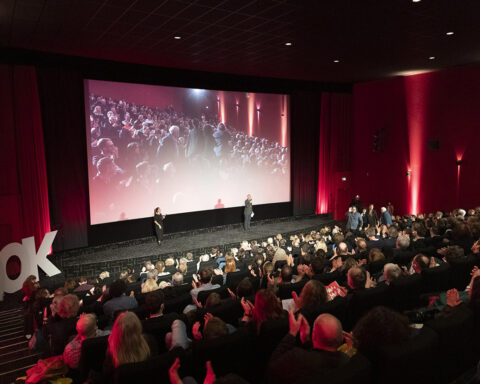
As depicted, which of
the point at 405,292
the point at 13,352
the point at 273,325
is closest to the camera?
the point at 273,325

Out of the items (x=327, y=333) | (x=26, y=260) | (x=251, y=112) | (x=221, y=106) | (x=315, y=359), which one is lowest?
(x=26, y=260)

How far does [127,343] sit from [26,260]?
6917mm

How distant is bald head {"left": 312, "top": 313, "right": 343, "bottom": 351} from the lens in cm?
228

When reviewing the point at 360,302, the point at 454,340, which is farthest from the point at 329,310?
the point at 454,340

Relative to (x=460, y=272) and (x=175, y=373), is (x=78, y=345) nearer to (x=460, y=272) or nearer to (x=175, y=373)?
(x=175, y=373)

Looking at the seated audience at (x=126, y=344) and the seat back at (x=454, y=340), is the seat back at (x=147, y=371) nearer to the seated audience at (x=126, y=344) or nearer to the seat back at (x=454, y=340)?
the seated audience at (x=126, y=344)

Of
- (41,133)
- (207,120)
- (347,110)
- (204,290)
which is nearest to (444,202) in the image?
(347,110)

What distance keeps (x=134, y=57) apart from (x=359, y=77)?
7726mm

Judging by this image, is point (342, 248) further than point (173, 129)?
No

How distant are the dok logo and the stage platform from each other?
0.52 m

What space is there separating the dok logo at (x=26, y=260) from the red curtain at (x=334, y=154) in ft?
31.7

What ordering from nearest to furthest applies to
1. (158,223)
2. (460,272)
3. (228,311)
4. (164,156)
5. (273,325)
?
(273,325) < (228,311) < (460,272) < (158,223) < (164,156)

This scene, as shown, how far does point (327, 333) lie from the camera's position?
2.28 meters

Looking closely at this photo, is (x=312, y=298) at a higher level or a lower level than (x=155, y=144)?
lower
